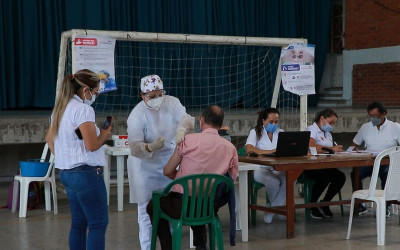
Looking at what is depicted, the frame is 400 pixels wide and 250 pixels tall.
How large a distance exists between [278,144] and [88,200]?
245 centimetres

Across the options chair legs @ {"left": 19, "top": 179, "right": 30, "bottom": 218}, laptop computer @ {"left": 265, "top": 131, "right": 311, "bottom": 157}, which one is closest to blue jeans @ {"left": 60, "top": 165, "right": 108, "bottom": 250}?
laptop computer @ {"left": 265, "top": 131, "right": 311, "bottom": 157}

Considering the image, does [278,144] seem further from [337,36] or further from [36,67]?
[337,36]

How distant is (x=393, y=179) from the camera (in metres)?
5.61

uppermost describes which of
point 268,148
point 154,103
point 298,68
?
point 298,68

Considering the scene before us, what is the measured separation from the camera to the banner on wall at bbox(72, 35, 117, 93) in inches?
273

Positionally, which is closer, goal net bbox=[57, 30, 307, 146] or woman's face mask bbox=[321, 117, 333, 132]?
woman's face mask bbox=[321, 117, 333, 132]

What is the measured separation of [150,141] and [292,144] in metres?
1.77

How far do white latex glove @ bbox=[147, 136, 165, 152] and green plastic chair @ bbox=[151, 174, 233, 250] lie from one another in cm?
33

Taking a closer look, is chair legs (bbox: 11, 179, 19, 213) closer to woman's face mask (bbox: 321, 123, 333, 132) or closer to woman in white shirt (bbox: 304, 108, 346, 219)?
woman in white shirt (bbox: 304, 108, 346, 219)

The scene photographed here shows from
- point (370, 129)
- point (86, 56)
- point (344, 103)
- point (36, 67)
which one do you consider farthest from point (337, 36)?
point (86, 56)

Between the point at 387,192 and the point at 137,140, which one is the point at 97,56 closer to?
the point at 137,140

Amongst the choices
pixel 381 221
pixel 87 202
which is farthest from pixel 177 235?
pixel 381 221

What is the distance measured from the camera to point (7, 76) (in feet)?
36.8

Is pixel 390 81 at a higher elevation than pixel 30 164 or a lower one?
higher
